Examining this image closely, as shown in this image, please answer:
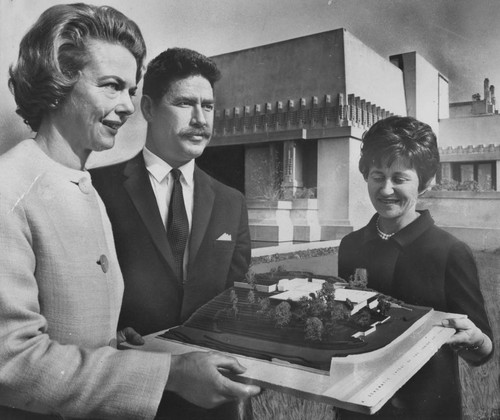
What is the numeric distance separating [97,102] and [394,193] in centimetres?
99

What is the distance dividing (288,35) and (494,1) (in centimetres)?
78

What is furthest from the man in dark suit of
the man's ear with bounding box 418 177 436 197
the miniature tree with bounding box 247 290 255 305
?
the man's ear with bounding box 418 177 436 197

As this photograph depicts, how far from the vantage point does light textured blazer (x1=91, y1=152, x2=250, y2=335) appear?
135 centimetres

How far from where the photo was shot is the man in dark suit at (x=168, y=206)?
136cm

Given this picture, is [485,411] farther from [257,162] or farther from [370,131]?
[257,162]

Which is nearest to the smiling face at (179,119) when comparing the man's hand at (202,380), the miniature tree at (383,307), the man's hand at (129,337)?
the man's hand at (129,337)

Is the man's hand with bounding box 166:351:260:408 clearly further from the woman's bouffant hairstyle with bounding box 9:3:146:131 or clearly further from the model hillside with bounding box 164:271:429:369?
the woman's bouffant hairstyle with bounding box 9:3:146:131

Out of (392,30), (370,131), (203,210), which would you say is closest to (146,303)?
(203,210)

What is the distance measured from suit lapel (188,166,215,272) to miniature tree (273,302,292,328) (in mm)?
318

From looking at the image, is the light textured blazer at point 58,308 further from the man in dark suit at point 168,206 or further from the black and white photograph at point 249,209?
the man in dark suit at point 168,206

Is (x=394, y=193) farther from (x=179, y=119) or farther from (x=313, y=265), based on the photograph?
(x=179, y=119)

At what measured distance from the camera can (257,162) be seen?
5.52 ft

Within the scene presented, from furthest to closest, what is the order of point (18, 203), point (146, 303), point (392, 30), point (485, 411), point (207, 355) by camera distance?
point (485, 411) → point (392, 30) → point (146, 303) → point (207, 355) → point (18, 203)

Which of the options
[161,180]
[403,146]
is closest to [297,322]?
[161,180]
